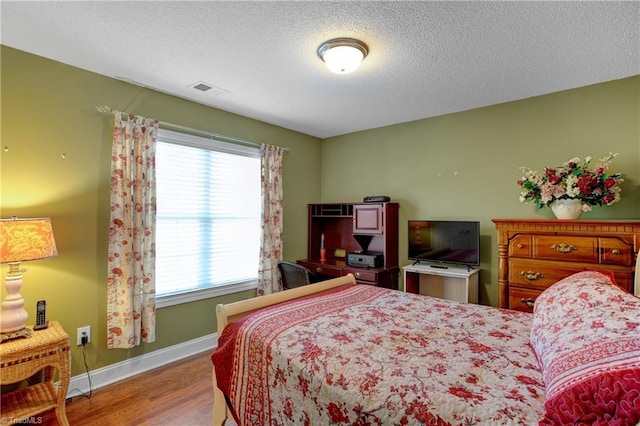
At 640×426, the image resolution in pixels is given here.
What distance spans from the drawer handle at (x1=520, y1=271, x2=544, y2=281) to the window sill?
272cm

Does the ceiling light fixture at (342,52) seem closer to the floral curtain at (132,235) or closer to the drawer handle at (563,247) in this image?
the floral curtain at (132,235)

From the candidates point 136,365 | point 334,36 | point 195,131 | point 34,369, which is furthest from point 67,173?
point 334,36

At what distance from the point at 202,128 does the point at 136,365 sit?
2.32 metres

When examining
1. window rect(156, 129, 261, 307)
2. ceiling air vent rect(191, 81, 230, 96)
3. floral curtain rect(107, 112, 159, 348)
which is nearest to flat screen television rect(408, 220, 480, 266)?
window rect(156, 129, 261, 307)

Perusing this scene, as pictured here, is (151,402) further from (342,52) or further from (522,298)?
(522,298)

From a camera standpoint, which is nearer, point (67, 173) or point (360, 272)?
point (67, 173)

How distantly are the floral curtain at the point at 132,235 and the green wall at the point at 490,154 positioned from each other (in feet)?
8.32

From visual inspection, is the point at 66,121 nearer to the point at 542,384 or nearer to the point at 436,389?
the point at 436,389

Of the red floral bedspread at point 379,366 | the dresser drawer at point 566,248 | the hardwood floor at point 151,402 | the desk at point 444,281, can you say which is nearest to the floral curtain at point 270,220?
the hardwood floor at point 151,402

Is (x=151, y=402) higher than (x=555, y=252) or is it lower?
lower

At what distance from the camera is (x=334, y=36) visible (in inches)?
77.0

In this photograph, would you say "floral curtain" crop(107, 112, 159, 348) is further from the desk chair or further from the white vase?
the white vase

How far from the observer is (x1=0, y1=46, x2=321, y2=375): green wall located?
2.13 metres

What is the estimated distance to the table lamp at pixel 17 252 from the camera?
70.5 inches
